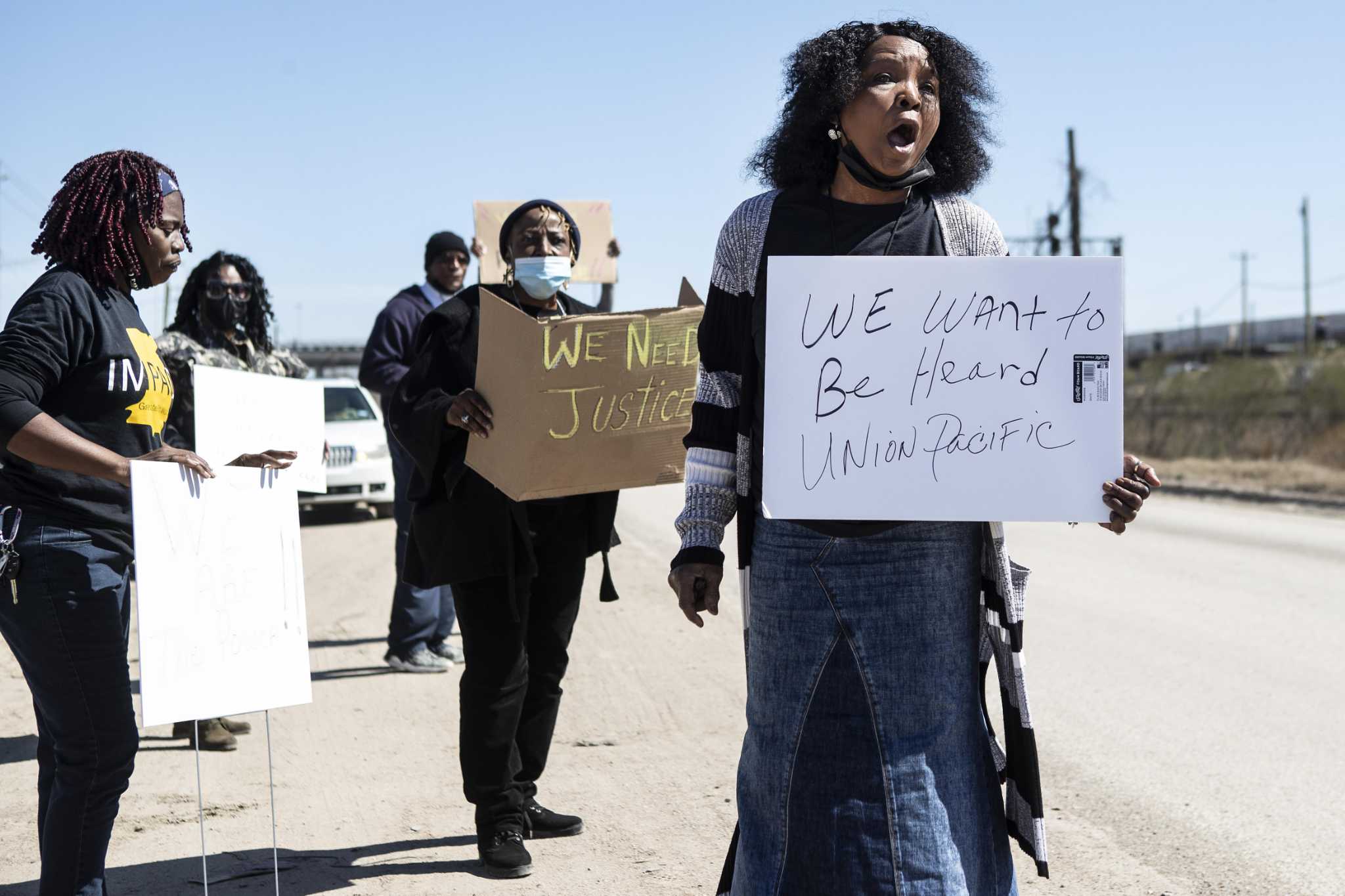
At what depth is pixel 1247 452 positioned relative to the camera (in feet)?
93.4

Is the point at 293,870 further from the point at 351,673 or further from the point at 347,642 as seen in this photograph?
the point at 347,642

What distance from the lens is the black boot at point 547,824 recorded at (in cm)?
444

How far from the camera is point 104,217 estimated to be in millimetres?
3326

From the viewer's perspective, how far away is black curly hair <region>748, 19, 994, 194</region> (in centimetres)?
292

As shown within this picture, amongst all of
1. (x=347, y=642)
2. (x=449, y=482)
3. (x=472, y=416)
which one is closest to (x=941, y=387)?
Result: (x=472, y=416)

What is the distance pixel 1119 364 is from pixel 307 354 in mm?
96030

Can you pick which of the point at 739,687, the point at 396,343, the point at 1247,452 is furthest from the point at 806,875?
the point at 1247,452

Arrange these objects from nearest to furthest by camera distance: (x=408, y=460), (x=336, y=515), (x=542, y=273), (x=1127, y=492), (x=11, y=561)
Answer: (x=1127, y=492)
(x=11, y=561)
(x=542, y=273)
(x=408, y=460)
(x=336, y=515)

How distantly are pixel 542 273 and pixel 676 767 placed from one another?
207cm

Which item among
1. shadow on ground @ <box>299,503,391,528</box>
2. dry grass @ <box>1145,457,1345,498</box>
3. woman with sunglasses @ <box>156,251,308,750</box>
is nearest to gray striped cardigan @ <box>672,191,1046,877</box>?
woman with sunglasses @ <box>156,251,308,750</box>

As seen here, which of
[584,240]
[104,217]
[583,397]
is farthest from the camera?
[584,240]

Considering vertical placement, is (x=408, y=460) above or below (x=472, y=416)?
below

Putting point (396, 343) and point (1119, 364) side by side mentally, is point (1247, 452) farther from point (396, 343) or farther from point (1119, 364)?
point (1119, 364)

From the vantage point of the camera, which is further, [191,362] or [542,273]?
[191,362]
